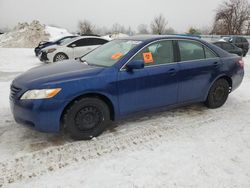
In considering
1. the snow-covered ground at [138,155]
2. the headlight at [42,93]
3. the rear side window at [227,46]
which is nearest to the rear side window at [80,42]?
the snow-covered ground at [138,155]

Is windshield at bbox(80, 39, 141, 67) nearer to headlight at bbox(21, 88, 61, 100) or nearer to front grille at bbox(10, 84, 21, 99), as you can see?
headlight at bbox(21, 88, 61, 100)

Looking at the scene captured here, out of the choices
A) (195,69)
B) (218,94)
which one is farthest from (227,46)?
(195,69)

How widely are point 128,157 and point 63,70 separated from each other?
1621mm

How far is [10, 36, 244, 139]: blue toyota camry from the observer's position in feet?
10.0

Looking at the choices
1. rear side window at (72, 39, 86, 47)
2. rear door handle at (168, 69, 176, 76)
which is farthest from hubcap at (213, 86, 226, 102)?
rear side window at (72, 39, 86, 47)

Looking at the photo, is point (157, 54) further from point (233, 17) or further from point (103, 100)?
point (233, 17)

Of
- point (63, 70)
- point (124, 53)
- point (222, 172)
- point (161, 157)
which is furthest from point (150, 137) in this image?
point (63, 70)

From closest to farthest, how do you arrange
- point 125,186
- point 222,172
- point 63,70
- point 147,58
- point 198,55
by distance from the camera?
→ 1. point 125,186
2. point 222,172
3. point 63,70
4. point 147,58
5. point 198,55

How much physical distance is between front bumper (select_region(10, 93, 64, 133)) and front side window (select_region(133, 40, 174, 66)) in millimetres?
1435

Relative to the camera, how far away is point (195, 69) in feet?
13.7

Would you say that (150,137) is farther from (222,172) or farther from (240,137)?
(240,137)

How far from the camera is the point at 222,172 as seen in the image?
2.70 meters

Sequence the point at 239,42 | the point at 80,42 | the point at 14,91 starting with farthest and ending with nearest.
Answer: the point at 239,42, the point at 80,42, the point at 14,91

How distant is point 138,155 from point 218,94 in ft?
8.36
